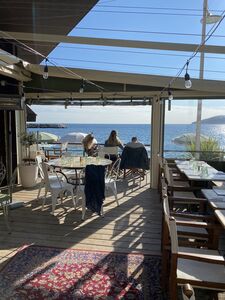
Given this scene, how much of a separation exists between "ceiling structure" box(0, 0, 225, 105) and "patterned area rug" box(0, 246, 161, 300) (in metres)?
2.88

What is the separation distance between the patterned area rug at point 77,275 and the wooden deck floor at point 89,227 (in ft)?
0.65

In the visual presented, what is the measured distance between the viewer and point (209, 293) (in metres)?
2.43

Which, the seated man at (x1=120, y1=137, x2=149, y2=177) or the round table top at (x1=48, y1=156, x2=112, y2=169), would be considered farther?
the seated man at (x1=120, y1=137, x2=149, y2=177)

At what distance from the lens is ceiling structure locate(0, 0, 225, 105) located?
442 cm

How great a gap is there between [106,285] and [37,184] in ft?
14.3

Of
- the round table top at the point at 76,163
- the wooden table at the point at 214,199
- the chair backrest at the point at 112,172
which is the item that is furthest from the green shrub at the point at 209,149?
the wooden table at the point at 214,199

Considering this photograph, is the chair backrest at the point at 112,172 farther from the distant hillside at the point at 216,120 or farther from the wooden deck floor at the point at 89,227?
the distant hillside at the point at 216,120

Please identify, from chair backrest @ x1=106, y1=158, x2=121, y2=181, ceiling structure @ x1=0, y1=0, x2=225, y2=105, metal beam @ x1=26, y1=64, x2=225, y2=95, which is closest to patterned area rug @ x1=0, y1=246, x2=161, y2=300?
chair backrest @ x1=106, y1=158, x2=121, y2=181

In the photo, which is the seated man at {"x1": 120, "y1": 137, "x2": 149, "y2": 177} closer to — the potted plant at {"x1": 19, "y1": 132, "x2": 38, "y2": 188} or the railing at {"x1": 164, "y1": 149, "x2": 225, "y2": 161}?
the railing at {"x1": 164, "y1": 149, "x2": 225, "y2": 161}

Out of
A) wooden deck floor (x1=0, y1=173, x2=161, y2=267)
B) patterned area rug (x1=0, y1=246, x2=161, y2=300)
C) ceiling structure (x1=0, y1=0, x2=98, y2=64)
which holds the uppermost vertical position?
ceiling structure (x1=0, y1=0, x2=98, y2=64)

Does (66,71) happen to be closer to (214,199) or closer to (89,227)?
(89,227)

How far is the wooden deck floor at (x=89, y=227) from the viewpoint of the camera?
3373mm

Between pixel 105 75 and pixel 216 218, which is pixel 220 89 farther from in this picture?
pixel 216 218

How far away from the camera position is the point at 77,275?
8.86 feet
